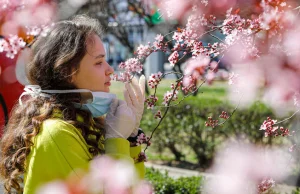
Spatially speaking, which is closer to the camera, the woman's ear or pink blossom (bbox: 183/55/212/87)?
the woman's ear

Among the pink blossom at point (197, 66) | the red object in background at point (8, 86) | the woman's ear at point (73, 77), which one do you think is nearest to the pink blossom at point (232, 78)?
the pink blossom at point (197, 66)

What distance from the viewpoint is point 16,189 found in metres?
1.77

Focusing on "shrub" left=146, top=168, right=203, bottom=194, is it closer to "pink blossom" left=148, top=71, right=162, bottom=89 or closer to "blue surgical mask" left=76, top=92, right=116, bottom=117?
"pink blossom" left=148, top=71, right=162, bottom=89

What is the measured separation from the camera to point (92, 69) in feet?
5.66

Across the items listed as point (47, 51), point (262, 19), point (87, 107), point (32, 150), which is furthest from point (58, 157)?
point (262, 19)

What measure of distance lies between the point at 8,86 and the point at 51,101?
1312 mm

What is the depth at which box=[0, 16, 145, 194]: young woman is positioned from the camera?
5.21ft

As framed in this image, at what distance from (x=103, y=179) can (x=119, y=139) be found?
0.19 m

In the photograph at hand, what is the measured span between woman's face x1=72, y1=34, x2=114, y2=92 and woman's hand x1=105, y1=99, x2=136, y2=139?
0.09 metres

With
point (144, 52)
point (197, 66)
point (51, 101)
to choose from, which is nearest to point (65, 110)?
point (51, 101)

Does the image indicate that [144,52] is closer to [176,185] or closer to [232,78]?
[232,78]

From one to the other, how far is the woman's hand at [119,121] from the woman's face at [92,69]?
0.09 m

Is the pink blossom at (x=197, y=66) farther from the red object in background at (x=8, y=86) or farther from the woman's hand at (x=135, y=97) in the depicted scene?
the red object in background at (x=8, y=86)

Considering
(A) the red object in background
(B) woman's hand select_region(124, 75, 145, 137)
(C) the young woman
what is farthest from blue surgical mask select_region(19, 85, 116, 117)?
(A) the red object in background
